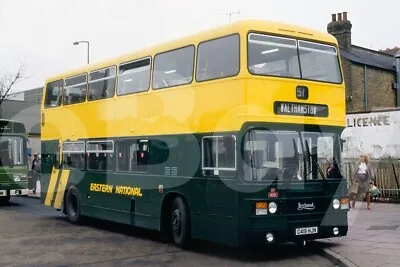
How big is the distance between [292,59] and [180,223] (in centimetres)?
385

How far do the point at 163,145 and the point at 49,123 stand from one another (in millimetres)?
6371

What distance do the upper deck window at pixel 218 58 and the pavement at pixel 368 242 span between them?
375cm

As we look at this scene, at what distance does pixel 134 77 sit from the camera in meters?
12.8

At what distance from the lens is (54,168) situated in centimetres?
1644

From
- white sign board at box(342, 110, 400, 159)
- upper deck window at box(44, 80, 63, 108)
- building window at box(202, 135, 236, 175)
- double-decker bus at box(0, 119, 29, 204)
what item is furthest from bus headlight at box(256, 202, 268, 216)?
double-decker bus at box(0, 119, 29, 204)

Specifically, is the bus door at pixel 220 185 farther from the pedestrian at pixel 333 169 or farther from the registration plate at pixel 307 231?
the pedestrian at pixel 333 169

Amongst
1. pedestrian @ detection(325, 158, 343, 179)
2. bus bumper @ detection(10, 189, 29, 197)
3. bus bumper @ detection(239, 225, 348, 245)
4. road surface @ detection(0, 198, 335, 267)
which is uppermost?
pedestrian @ detection(325, 158, 343, 179)

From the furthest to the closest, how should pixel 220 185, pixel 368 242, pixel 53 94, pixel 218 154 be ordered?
pixel 53 94 < pixel 368 242 < pixel 218 154 < pixel 220 185

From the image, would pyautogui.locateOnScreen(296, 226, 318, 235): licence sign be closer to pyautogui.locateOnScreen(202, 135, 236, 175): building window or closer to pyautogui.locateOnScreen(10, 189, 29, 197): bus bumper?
pyautogui.locateOnScreen(202, 135, 236, 175): building window

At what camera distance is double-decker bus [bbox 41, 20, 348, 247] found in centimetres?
955

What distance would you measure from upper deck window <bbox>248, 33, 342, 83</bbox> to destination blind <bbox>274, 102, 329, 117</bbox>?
52 centimetres

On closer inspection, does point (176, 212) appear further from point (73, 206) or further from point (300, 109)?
point (73, 206)

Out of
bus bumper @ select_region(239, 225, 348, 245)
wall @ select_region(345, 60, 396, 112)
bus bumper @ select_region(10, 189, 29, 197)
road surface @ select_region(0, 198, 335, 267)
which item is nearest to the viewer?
bus bumper @ select_region(239, 225, 348, 245)

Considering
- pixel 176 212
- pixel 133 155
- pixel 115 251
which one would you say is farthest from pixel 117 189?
pixel 115 251
